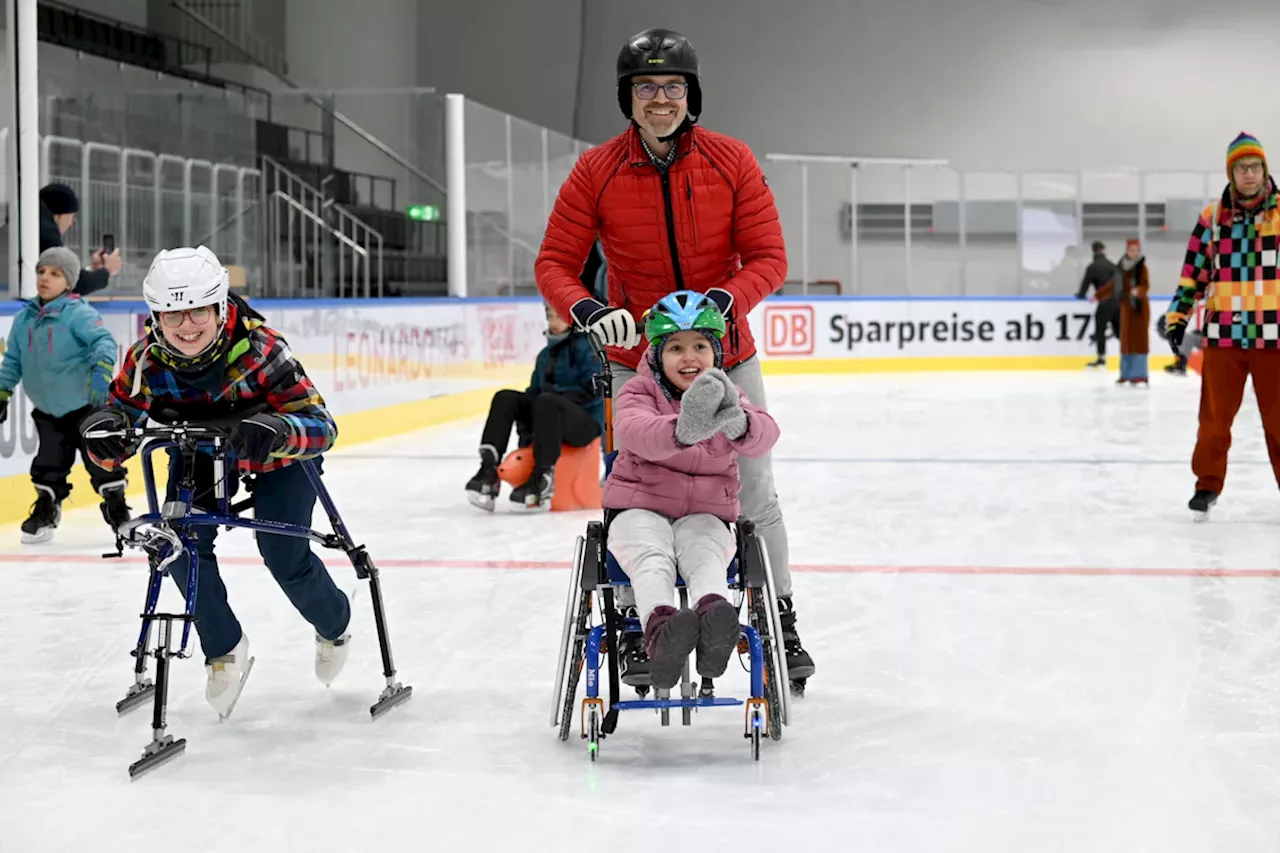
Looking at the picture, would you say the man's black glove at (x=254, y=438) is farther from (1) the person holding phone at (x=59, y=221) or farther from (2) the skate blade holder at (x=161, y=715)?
(1) the person holding phone at (x=59, y=221)

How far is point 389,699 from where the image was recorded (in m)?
3.33

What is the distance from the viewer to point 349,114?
11227 millimetres

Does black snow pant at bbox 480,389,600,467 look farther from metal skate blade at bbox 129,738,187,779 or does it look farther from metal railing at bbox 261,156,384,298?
metal skate blade at bbox 129,738,187,779

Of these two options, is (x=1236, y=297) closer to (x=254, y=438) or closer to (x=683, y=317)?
(x=683, y=317)

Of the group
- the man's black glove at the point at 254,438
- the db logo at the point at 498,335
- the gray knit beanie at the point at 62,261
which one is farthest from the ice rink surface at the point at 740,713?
the db logo at the point at 498,335

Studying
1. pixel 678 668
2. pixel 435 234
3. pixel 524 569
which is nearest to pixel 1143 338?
pixel 435 234

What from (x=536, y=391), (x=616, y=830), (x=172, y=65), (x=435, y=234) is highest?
(x=172, y=65)

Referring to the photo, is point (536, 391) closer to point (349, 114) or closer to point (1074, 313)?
point (349, 114)

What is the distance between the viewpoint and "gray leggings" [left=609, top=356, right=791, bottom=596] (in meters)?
3.37

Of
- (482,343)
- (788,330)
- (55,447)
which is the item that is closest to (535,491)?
(55,447)

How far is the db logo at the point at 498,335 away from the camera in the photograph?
12.2 m

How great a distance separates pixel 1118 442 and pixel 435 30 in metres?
11.4

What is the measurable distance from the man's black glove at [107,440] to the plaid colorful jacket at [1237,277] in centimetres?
418

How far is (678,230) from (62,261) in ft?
10.1
